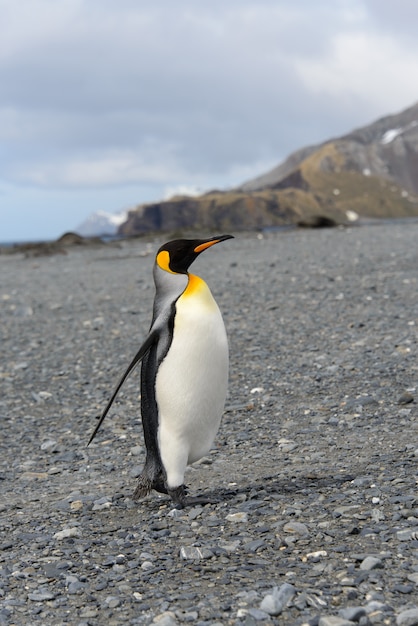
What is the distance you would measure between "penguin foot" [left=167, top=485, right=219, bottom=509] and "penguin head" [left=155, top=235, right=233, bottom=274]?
119cm

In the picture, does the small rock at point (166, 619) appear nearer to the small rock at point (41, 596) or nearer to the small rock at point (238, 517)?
the small rock at point (41, 596)

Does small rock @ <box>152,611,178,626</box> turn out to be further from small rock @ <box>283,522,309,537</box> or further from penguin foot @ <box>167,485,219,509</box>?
penguin foot @ <box>167,485,219,509</box>

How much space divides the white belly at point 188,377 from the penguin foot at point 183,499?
4 centimetres

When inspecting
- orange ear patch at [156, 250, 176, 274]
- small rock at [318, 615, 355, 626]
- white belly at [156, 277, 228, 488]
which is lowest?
small rock at [318, 615, 355, 626]

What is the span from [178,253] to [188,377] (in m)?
0.68

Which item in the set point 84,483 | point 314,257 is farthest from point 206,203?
point 84,483

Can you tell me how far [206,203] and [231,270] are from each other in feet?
528

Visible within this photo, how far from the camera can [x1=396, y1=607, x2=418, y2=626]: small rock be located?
272 centimetres

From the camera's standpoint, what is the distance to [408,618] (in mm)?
2732

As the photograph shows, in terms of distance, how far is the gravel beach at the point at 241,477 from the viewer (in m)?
3.10

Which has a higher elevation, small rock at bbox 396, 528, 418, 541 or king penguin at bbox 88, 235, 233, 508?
king penguin at bbox 88, 235, 233, 508

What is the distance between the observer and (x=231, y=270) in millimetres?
14289

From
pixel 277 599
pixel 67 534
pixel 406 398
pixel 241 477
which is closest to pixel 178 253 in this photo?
pixel 241 477

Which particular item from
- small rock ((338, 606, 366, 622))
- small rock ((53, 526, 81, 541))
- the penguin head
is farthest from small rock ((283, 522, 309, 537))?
the penguin head
